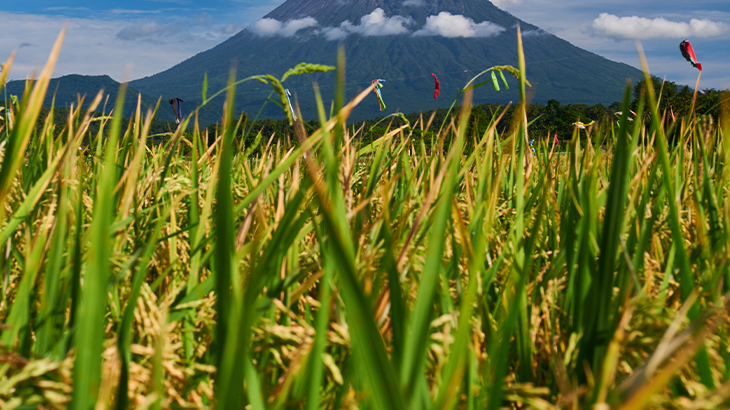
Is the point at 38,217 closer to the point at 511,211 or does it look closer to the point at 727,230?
the point at 511,211

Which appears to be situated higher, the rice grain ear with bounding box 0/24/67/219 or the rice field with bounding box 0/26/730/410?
the rice grain ear with bounding box 0/24/67/219

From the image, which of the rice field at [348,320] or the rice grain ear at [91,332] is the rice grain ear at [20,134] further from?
the rice grain ear at [91,332]

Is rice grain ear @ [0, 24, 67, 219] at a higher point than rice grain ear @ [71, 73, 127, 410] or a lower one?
higher

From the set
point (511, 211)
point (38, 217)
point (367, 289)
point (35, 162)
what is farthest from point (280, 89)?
point (35, 162)

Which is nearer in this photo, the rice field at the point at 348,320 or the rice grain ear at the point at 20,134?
the rice field at the point at 348,320

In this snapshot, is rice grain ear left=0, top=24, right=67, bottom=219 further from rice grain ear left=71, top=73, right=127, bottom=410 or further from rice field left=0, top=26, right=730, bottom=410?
rice grain ear left=71, top=73, right=127, bottom=410

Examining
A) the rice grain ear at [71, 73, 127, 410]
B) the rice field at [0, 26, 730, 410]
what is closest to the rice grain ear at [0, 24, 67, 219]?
the rice field at [0, 26, 730, 410]

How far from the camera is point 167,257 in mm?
1012

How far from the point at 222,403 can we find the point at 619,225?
0.50m

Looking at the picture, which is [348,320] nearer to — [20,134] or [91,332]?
[91,332]

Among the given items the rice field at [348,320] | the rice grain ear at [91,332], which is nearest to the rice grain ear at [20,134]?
the rice field at [348,320]

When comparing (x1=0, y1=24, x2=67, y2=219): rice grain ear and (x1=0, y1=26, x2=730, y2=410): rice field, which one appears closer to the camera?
(x1=0, y1=26, x2=730, y2=410): rice field

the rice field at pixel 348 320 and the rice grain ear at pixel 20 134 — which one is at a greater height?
the rice grain ear at pixel 20 134

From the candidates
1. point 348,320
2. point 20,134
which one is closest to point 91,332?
point 348,320
